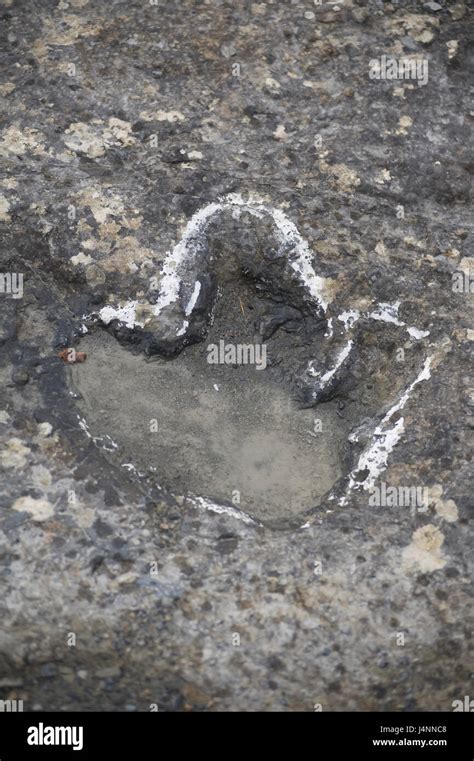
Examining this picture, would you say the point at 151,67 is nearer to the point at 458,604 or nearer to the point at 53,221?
the point at 53,221

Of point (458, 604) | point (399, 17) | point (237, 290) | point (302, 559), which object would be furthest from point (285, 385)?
point (399, 17)
